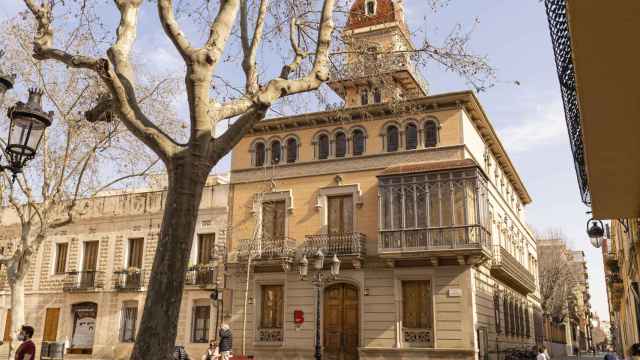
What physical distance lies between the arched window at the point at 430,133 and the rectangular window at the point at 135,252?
14578mm

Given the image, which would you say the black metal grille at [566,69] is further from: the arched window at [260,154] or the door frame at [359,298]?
the arched window at [260,154]

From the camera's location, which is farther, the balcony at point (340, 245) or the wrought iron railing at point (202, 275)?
the wrought iron railing at point (202, 275)

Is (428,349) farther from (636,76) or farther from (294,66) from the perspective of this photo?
(636,76)

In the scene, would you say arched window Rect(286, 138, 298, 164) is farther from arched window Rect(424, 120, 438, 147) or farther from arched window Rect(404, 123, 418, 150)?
arched window Rect(424, 120, 438, 147)

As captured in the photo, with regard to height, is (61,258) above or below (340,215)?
below

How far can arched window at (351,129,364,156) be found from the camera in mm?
25141

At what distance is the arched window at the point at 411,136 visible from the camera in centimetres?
2421

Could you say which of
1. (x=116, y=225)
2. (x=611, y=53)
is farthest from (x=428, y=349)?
(x=611, y=53)

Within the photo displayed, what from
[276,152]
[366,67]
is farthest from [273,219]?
[366,67]

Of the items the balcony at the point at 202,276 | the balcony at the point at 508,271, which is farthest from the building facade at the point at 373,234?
the balcony at the point at 202,276

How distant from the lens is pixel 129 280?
90.5 ft

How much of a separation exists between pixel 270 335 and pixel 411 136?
10240 mm

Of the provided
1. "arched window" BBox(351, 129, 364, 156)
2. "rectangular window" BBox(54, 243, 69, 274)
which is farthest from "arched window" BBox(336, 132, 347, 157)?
"rectangular window" BBox(54, 243, 69, 274)

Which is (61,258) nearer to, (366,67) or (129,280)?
(129,280)
